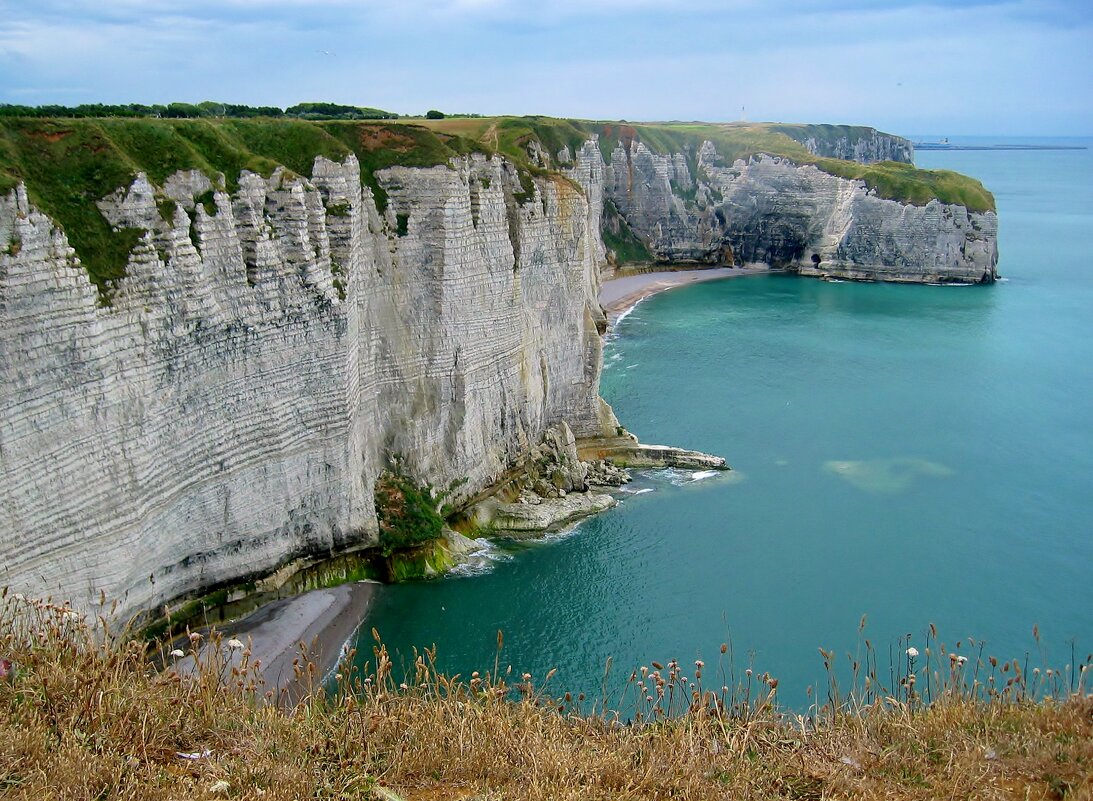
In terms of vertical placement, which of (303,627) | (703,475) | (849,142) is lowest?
(703,475)

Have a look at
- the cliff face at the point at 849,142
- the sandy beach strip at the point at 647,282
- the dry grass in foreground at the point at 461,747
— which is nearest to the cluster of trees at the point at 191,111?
the dry grass in foreground at the point at 461,747

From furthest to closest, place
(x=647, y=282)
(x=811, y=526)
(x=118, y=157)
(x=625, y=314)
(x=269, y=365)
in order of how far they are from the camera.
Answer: (x=647, y=282)
(x=625, y=314)
(x=811, y=526)
(x=269, y=365)
(x=118, y=157)

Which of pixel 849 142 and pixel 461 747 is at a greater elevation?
pixel 849 142

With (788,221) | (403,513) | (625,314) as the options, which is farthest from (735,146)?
(403,513)

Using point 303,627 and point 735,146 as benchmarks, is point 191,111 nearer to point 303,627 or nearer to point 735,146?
point 303,627

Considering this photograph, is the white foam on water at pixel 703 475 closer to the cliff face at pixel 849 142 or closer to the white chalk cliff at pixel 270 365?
the white chalk cliff at pixel 270 365

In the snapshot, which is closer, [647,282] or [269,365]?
[269,365]
